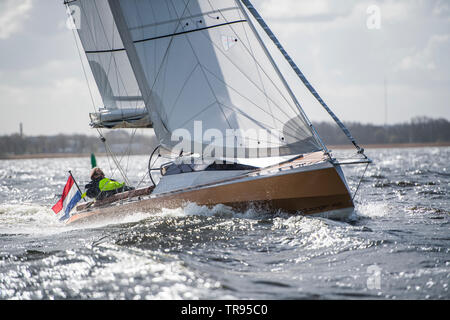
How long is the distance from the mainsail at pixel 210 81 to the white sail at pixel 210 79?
0.02 m

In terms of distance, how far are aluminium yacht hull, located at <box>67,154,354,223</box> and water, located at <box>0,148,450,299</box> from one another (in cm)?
16

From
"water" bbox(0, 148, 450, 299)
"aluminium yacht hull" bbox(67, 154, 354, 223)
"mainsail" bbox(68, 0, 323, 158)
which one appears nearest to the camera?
"water" bbox(0, 148, 450, 299)

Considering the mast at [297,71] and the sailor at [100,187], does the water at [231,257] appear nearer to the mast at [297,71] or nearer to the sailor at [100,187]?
the sailor at [100,187]

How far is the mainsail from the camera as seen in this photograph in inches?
304

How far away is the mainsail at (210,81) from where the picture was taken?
25.3 ft

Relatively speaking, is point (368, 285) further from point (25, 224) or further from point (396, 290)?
point (25, 224)

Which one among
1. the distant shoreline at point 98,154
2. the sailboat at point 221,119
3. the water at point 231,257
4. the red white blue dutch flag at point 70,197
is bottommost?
the water at point 231,257

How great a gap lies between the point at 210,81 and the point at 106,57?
3.54 metres

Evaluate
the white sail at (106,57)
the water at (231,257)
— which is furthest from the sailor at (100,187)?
the white sail at (106,57)

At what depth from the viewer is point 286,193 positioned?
7273 mm

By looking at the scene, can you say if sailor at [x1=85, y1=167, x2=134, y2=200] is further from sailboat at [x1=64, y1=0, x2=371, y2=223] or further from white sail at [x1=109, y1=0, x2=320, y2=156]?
white sail at [x1=109, y1=0, x2=320, y2=156]

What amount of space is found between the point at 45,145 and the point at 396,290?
359 ft

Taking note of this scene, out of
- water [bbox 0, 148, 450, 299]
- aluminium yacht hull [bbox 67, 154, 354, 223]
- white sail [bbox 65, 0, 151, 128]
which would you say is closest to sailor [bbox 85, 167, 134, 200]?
water [bbox 0, 148, 450, 299]

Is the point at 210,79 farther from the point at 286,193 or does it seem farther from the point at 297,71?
the point at 286,193
